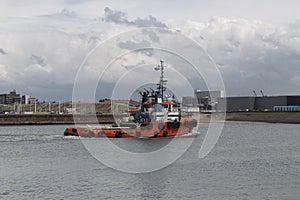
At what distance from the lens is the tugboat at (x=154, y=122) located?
70250 millimetres

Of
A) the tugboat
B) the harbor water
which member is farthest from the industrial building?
the harbor water

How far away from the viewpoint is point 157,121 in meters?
72.1

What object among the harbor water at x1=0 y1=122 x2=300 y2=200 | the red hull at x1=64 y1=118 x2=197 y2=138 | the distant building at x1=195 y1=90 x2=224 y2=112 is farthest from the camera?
the distant building at x1=195 y1=90 x2=224 y2=112

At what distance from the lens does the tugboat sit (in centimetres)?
7025

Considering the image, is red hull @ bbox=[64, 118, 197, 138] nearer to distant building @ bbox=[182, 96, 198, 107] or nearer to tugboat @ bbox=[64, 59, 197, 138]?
tugboat @ bbox=[64, 59, 197, 138]

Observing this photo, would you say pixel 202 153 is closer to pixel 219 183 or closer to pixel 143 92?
pixel 219 183

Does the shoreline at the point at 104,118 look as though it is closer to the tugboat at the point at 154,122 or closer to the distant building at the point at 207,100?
the distant building at the point at 207,100

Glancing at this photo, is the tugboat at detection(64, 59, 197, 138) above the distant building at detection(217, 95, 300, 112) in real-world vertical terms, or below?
below

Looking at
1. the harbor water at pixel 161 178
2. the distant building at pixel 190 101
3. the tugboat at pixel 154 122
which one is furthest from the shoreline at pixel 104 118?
the harbor water at pixel 161 178

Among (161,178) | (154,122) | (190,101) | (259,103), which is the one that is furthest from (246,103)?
(161,178)

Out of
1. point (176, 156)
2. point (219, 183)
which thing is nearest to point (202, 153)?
point (176, 156)

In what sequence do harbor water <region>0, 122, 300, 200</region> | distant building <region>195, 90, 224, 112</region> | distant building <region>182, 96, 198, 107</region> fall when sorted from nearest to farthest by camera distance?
harbor water <region>0, 122, 300, 200</region>
distant building <region>182, 96, 198, 107</region>
distant building <region>195, 90, 224, 112</region>

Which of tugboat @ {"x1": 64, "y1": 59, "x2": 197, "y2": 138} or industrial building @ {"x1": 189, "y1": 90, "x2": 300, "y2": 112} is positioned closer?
tugboat @ {"x1": 64, "y1": 59, "x2": 197, "y2": 138}

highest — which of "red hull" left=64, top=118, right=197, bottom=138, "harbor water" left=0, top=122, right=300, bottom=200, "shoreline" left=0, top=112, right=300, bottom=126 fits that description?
"shoreline" left=0, top=112, right=300, bottom=126
